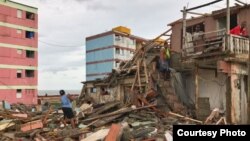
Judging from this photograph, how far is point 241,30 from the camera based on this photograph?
1862 centimetres

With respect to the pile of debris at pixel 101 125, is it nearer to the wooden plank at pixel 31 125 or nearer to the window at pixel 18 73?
the wooden plank at pixel 31 125

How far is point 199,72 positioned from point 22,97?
3536cm

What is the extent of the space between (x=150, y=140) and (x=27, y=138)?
5.56m

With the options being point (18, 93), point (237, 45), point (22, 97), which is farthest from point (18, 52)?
point (237, 45)

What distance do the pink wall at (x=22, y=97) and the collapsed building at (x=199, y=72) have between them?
2702 cm

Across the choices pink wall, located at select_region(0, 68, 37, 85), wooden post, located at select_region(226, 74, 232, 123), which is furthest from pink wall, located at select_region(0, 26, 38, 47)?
wooden post, located at select_region(226, 74, 232, 123)

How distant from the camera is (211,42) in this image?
19.0 meters

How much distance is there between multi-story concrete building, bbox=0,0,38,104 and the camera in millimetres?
48281

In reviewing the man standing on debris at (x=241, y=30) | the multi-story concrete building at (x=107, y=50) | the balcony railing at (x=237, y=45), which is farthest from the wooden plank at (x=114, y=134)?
the multi-story concrete building at (x=107, y=50)

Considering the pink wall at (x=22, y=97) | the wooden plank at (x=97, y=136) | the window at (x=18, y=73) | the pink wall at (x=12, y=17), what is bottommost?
the pink wall at (x=22, y=97)

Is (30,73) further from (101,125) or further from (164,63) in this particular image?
(101,125)

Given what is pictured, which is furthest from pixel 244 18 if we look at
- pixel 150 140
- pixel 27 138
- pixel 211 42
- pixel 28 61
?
pixel 28 61

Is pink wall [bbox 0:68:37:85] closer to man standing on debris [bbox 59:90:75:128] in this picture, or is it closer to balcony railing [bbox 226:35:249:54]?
man standing on debris [bbox 59:90:75:128]

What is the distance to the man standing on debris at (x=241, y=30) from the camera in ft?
59.9
